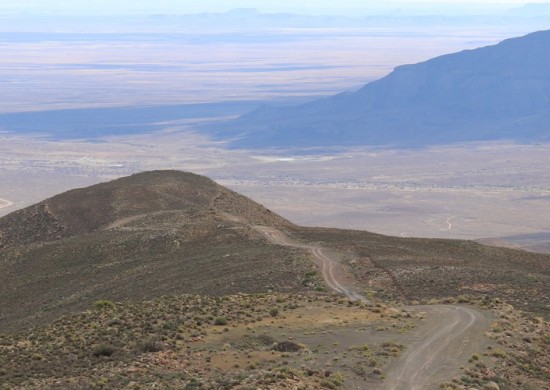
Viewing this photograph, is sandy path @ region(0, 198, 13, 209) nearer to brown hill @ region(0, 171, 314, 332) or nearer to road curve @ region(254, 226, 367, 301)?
brown hill @ region(0, 171, 314, 332)

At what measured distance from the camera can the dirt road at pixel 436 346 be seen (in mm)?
24688

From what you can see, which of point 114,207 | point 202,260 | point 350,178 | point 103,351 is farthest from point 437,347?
point 350,178

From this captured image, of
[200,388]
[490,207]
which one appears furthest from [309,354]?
[490,207]

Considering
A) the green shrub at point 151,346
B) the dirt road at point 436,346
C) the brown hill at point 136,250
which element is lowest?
the dirt road at point 436,346

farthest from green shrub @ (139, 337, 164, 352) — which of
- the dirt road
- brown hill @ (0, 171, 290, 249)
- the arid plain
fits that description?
the arid plain

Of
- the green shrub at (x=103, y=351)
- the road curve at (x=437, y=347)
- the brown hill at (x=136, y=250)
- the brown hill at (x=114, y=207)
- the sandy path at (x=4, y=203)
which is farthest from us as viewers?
the sandy path at (x=4, y=203)

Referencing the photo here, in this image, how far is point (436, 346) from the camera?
27.6 metres

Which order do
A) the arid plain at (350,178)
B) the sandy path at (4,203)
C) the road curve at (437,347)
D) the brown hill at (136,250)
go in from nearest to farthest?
the road curve at (437,347) → the brown hill at (136,250) → the arid plain at (350,178) → the sandy path at (4,203)

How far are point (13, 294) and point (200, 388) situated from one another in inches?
833

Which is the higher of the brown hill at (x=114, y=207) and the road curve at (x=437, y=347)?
the brown hill at (x=114, y=207)

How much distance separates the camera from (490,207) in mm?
129750

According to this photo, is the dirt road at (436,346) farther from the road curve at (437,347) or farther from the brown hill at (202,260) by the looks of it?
the brown hill at (202,260)

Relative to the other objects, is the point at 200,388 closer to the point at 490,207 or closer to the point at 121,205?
the point at 121,205

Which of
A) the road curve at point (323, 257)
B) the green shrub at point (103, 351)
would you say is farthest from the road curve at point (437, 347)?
the green shrub at point (103, 351)
